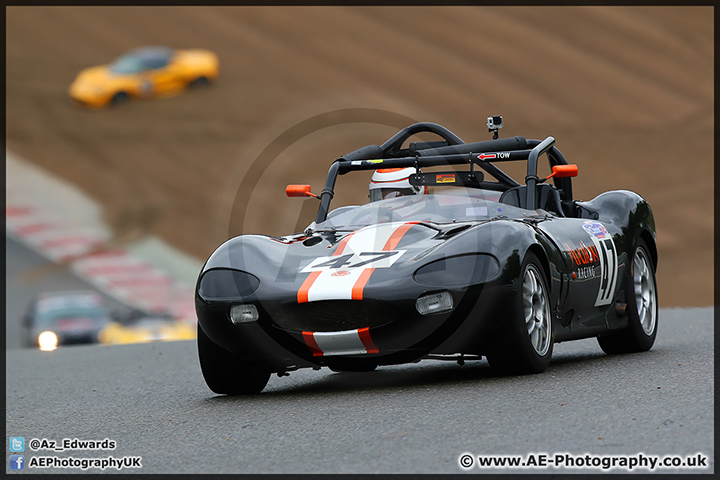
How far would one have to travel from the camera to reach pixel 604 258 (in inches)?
293

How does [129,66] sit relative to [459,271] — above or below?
above

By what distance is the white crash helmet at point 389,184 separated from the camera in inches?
340

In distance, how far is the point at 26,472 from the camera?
14.4 feet

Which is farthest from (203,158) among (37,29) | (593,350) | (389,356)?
(389,356)

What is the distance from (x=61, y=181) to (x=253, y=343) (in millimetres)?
26074

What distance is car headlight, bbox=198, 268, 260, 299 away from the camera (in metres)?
6.12

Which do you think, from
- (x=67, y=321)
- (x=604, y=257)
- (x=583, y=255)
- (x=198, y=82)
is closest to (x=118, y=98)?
(x=198, y=82)

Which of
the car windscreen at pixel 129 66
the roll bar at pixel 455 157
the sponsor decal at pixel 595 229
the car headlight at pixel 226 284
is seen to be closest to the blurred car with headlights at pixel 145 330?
the roll bar at pixel 455 157

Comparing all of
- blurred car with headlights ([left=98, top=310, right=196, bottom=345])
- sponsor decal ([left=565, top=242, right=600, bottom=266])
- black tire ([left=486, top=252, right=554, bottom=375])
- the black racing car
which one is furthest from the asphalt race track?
blurred car with headlights ([left=98, top=310, right=196, bottom=345])

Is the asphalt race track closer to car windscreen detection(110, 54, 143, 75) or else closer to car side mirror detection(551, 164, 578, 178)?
car side mirror detection(551, 164, 578, 178)

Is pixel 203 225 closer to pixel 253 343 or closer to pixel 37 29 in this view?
pixel 37 29

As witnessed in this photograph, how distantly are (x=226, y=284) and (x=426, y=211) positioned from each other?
1658 millimetres

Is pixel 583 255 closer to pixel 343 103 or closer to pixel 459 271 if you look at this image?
pixel 459 271

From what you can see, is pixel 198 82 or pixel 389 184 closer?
pixel 389 184
